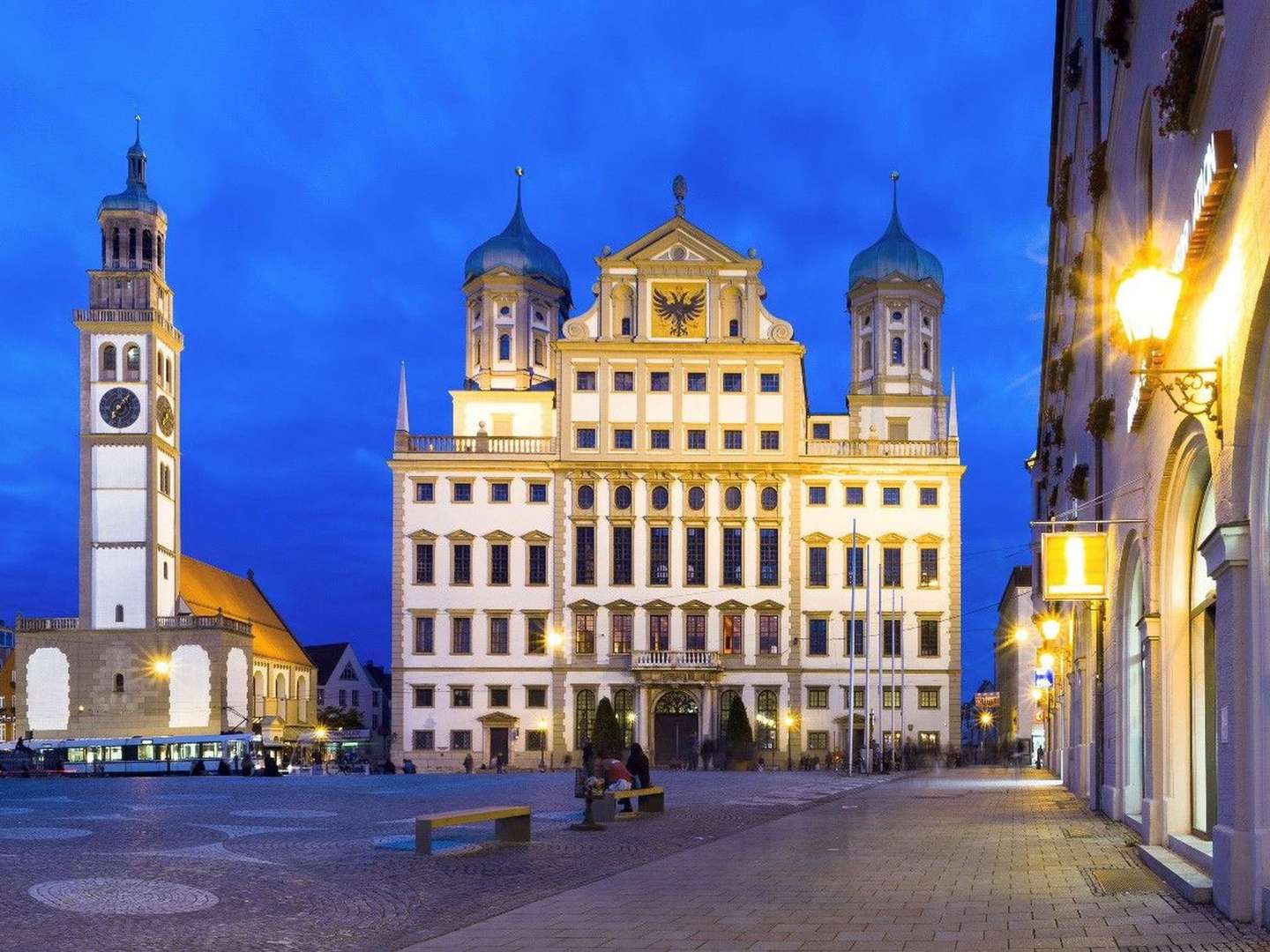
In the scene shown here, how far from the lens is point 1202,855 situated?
1505 centimetres

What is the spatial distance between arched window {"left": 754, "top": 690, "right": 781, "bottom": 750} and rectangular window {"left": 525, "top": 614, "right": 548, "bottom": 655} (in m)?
10.7

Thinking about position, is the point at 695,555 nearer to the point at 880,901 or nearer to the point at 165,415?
the point at 165,415

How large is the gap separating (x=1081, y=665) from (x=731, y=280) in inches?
1835

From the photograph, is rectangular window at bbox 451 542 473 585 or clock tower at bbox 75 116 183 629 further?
clock tower at bbox 75 116 183 629

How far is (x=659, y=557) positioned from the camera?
76812 mm

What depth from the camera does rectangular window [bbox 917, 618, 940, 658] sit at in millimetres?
77000

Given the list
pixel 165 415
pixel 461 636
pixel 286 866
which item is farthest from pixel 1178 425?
pixel 165 415

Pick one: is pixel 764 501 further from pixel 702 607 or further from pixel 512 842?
pixel 512 842

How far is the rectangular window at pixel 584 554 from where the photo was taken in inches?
3029

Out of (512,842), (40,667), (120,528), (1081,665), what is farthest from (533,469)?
(512,842)

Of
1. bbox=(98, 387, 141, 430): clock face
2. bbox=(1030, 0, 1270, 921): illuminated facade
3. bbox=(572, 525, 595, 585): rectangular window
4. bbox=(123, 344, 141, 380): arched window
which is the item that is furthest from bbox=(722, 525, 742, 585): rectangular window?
bbox=(1030, 0, 1270, 921): illuminated facade

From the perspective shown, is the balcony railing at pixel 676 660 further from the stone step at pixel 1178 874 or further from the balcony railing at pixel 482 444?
the stone step at pixel 1178 874

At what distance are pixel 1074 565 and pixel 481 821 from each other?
8.62 metres

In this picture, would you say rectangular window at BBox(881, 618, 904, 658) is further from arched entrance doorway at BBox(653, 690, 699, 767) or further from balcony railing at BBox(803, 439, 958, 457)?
arched entrance doorway at BBox(653, 690, 699, 767)
